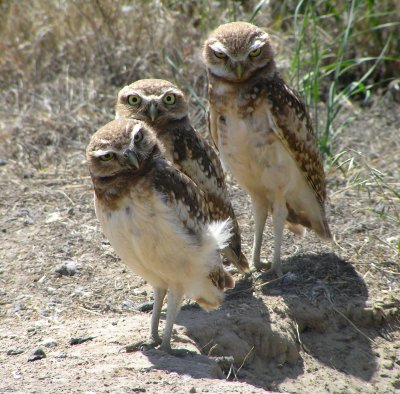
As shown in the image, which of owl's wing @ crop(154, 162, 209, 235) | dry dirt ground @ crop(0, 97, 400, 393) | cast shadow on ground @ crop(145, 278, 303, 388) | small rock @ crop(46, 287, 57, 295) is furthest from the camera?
small rock @ crop(46, 287, 57, 295)

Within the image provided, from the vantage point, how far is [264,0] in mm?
6914

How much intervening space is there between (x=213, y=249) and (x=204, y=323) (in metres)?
0.77

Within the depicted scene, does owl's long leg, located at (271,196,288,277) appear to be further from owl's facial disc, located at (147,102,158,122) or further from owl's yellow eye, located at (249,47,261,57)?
owl's facial disc, located at (147,102,158,122)

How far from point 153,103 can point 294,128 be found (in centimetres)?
110

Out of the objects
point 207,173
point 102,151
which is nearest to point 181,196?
point 102,151

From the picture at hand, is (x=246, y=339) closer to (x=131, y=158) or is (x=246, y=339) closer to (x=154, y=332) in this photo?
(x=154, y=332)

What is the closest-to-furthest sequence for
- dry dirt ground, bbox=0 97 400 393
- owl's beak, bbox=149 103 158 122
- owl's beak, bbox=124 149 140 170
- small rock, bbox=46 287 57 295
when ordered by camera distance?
1. owl's beak, bbox=124 149 140 170
2. dry dirt ground, bbox=0 97 400 393
3. owl's beak, bbox=149 103 158 122
4. small rock, bbox=46 287 57 295

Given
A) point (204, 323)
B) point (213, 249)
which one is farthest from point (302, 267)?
point (213, 249)

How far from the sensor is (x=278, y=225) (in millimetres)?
6023

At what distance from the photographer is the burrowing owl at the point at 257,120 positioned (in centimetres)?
570

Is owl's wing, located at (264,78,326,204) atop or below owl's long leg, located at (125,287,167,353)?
atop

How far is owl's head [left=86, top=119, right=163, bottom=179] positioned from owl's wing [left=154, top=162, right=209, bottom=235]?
12 centimetres

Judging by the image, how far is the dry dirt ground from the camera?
15.1 feet

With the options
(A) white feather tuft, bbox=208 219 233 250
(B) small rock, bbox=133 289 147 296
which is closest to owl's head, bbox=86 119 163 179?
(A) white feather tuft, bbox=208 219 233 250
